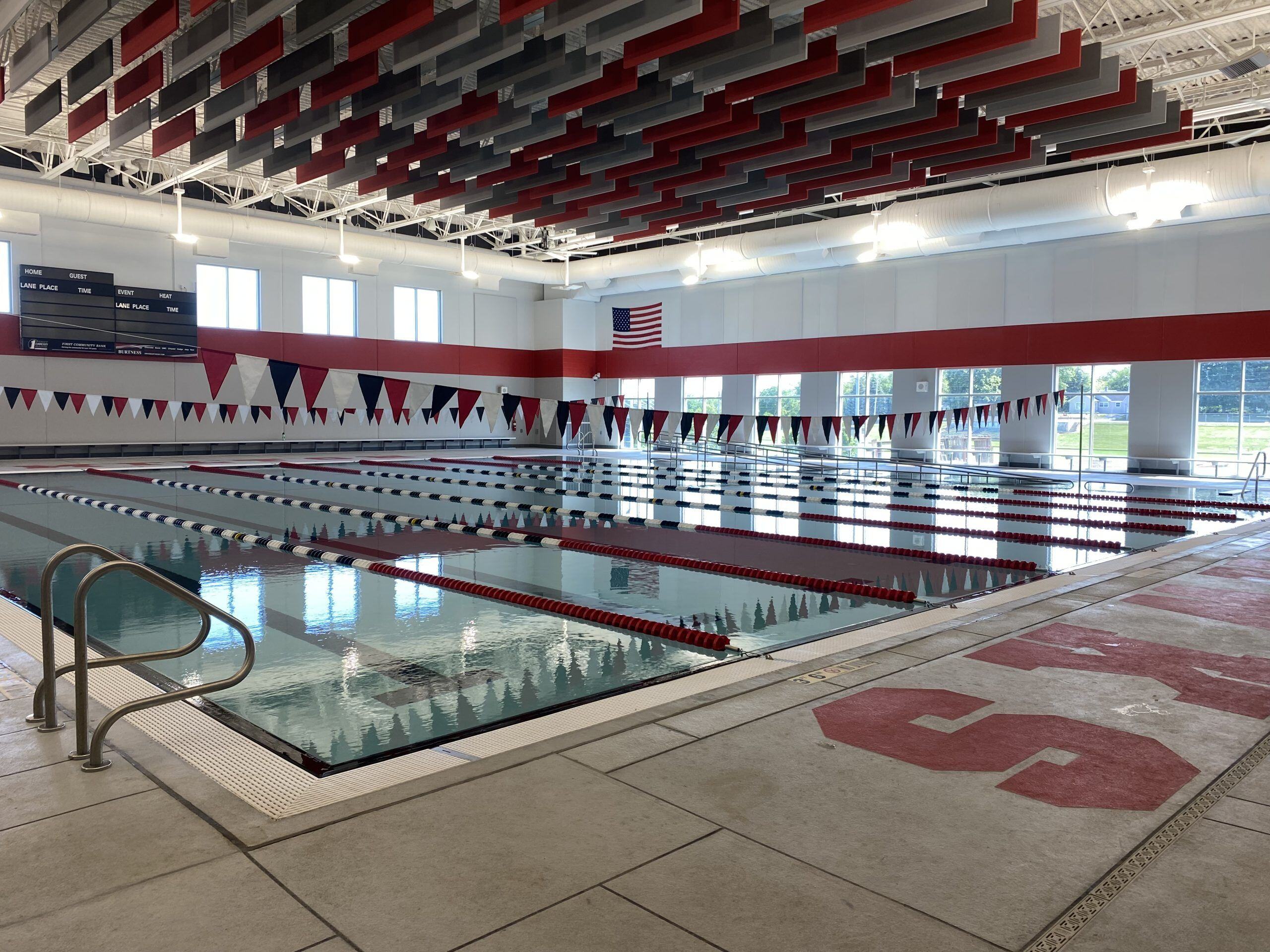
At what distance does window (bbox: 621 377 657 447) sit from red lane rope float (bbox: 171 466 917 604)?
1578 centimetres

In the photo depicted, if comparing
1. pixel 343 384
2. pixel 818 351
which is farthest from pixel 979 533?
pixel 818 351

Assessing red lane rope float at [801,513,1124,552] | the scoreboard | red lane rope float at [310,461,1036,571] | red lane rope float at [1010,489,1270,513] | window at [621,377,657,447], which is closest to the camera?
red lane rope float at [310,461,1036,571]

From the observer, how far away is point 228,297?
21.7 m

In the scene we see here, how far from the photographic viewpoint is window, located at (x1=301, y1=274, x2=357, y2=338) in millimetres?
23156

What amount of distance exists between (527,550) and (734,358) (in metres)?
17.6

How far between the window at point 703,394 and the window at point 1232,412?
11.7 m

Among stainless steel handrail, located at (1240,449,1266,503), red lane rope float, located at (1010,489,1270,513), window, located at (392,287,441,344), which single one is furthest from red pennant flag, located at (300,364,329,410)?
window, located at (392,287,441,344)

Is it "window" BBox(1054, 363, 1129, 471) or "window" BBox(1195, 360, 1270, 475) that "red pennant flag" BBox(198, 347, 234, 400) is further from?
"window" BBox(1195, 360, 1270, 475)

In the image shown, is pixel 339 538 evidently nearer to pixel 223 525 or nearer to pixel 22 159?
pixel 223 525

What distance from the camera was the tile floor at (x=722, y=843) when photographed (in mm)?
1935

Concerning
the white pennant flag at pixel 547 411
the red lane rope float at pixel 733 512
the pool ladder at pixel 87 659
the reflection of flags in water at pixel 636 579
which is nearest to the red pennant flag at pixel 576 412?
the white pennant flag at pixel 547 411

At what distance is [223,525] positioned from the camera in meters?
9.62

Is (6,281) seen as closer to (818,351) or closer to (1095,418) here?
(818,351)

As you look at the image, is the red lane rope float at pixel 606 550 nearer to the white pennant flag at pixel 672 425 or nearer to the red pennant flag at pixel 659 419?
the red pennant flag at pixel 659 419
